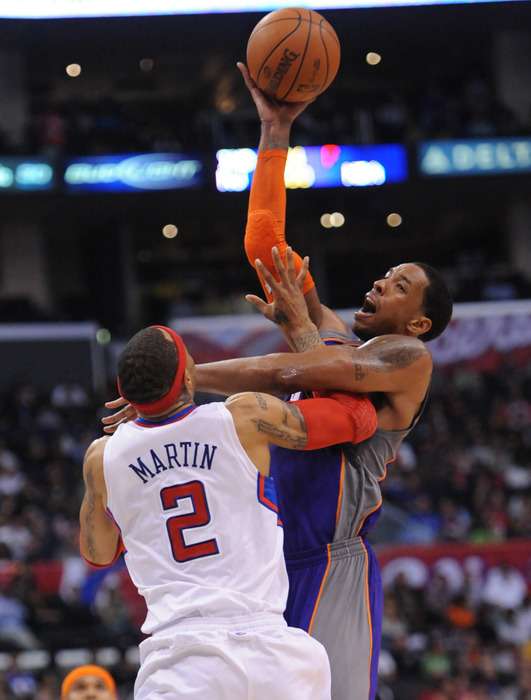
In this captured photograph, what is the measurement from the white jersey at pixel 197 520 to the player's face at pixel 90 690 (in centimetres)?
262

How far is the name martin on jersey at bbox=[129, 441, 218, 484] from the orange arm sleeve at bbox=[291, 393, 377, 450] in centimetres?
40

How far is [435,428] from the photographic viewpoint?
1634cm

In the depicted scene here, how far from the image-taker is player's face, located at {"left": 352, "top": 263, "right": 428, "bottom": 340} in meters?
3.87

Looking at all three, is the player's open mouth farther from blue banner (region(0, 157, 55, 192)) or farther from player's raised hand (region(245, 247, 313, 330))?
blue banner (region(0, 157, 55, 192))

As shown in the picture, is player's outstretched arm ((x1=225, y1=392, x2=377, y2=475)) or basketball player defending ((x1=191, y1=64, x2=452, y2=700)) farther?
basketball player defending ((x1=191, y1=64, x2=452, y2=700))

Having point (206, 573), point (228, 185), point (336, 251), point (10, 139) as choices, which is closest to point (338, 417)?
point (206, 573)

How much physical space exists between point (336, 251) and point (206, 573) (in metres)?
22.8

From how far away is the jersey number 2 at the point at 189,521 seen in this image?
9.48ft

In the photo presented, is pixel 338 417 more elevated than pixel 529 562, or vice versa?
pixel 338 417

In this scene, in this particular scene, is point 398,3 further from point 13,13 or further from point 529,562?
point 529,562

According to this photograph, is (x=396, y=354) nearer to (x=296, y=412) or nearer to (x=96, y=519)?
(x=296, y=412)

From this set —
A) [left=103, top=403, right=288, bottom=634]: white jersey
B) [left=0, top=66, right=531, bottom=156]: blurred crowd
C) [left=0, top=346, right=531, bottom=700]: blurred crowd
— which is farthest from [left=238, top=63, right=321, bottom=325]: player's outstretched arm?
[left=0, top=66, right=531, bottom=156]: blurred crowd

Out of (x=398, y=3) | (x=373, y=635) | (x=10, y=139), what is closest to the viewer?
(x=373, y=635)

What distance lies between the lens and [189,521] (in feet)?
9.52
